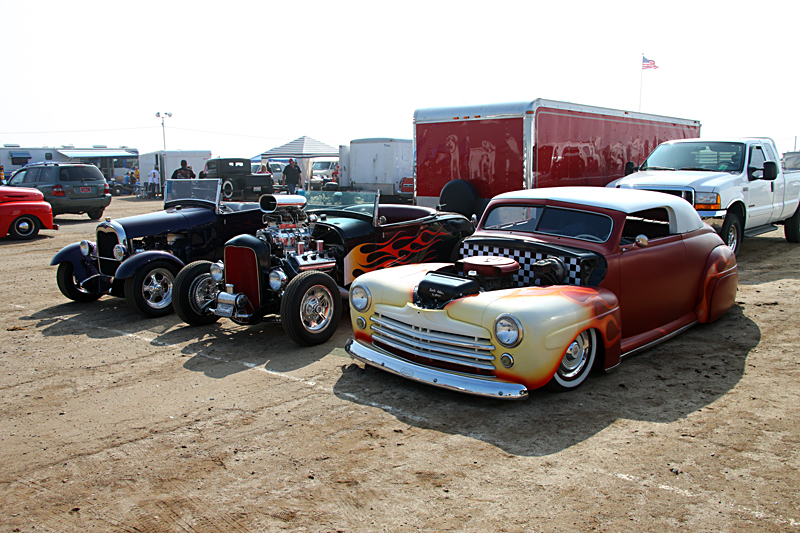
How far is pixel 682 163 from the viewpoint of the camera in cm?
1030

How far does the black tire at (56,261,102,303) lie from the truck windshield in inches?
373

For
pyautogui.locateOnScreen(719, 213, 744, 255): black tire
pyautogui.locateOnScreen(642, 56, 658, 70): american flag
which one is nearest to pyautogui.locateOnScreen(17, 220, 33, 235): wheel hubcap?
pyautogui.locateOnScreen(719, 213, 744, 255): black tire

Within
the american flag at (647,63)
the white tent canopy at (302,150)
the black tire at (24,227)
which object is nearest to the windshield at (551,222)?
the black tire at (24,227)

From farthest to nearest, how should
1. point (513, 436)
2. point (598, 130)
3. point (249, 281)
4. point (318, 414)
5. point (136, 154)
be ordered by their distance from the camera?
point (136, 154), point (598, 130), point (249, 281), point (318, 414), point (513, 436)

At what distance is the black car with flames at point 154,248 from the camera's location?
24.0 ft

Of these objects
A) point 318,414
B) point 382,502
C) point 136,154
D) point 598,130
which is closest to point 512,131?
point 598,130

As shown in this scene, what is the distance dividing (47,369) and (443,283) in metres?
3.89

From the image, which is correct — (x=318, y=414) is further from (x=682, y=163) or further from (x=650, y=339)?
(x=682, y=163)

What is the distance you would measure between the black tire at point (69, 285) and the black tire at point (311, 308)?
4040mm

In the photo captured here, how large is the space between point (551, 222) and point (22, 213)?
14970 mm

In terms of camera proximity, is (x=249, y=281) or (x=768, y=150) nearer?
(x=249, y=281)

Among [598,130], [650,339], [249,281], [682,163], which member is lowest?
[650,339]

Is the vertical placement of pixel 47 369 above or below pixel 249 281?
below

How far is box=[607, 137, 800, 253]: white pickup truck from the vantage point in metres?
9.24
